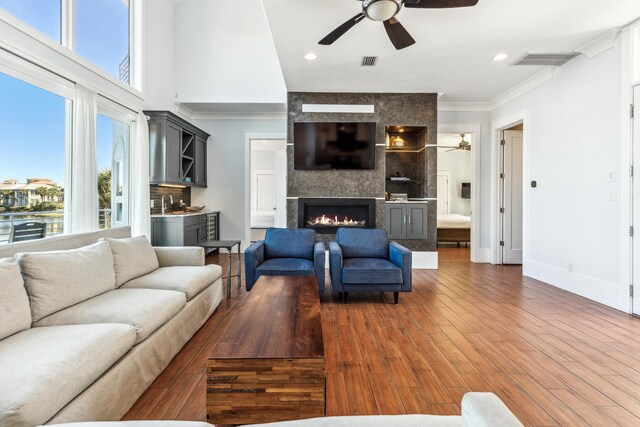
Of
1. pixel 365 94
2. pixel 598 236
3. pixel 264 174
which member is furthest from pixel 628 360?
pixel 264 174

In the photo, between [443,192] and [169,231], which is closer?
[169,231]

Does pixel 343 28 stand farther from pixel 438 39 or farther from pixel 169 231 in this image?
pixel 169 231

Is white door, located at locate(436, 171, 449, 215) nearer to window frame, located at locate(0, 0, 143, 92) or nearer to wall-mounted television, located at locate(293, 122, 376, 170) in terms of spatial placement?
wall-mounted television, located at locate(293, 122, 376, 170)

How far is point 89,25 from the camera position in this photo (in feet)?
12.3

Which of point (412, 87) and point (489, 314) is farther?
point (412, 87)

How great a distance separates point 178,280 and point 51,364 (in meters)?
1.35

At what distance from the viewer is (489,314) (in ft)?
10.4

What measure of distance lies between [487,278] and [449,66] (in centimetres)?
305

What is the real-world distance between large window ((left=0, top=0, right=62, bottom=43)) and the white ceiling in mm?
2159

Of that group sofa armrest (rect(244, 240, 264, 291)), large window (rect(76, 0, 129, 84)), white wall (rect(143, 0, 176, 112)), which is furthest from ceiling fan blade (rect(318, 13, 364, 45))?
white wall (rect(143, 0, 176, 112))

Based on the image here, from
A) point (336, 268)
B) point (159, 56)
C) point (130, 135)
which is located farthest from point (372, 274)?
point (159, 56)

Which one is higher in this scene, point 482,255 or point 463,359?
point 482,255

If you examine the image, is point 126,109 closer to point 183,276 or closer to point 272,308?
point 183,276

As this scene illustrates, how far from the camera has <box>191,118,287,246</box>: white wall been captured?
6594mm
